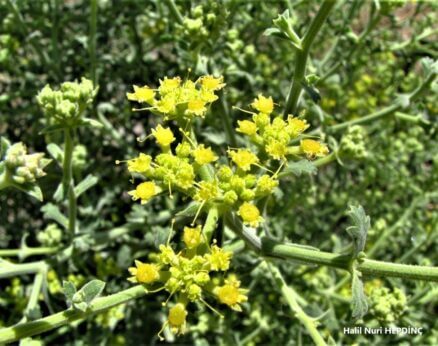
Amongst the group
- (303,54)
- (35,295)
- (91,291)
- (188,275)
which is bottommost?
(35,295)

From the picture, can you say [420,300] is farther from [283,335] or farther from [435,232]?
[283,335]

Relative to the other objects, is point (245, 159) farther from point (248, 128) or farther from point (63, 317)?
point (63, 317)

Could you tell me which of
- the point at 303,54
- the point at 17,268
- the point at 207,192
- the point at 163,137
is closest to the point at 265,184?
the point at 207,192

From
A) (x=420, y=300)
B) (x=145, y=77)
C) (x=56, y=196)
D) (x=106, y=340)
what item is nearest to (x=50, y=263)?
(x=56, y=196)

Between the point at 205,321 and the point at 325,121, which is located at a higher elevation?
the point at 325,121

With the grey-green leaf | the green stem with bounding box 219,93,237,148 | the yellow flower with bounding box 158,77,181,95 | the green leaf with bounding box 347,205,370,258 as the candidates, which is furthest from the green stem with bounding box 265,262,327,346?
the yellow flower with bounding box 158,77,181,95

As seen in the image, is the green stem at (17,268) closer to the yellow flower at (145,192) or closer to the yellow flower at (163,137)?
the yellow flower at (145,192)

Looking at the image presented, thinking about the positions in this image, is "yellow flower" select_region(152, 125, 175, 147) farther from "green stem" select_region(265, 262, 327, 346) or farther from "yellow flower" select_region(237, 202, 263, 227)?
"green stem" select_region(265, 262, 327, 346)
